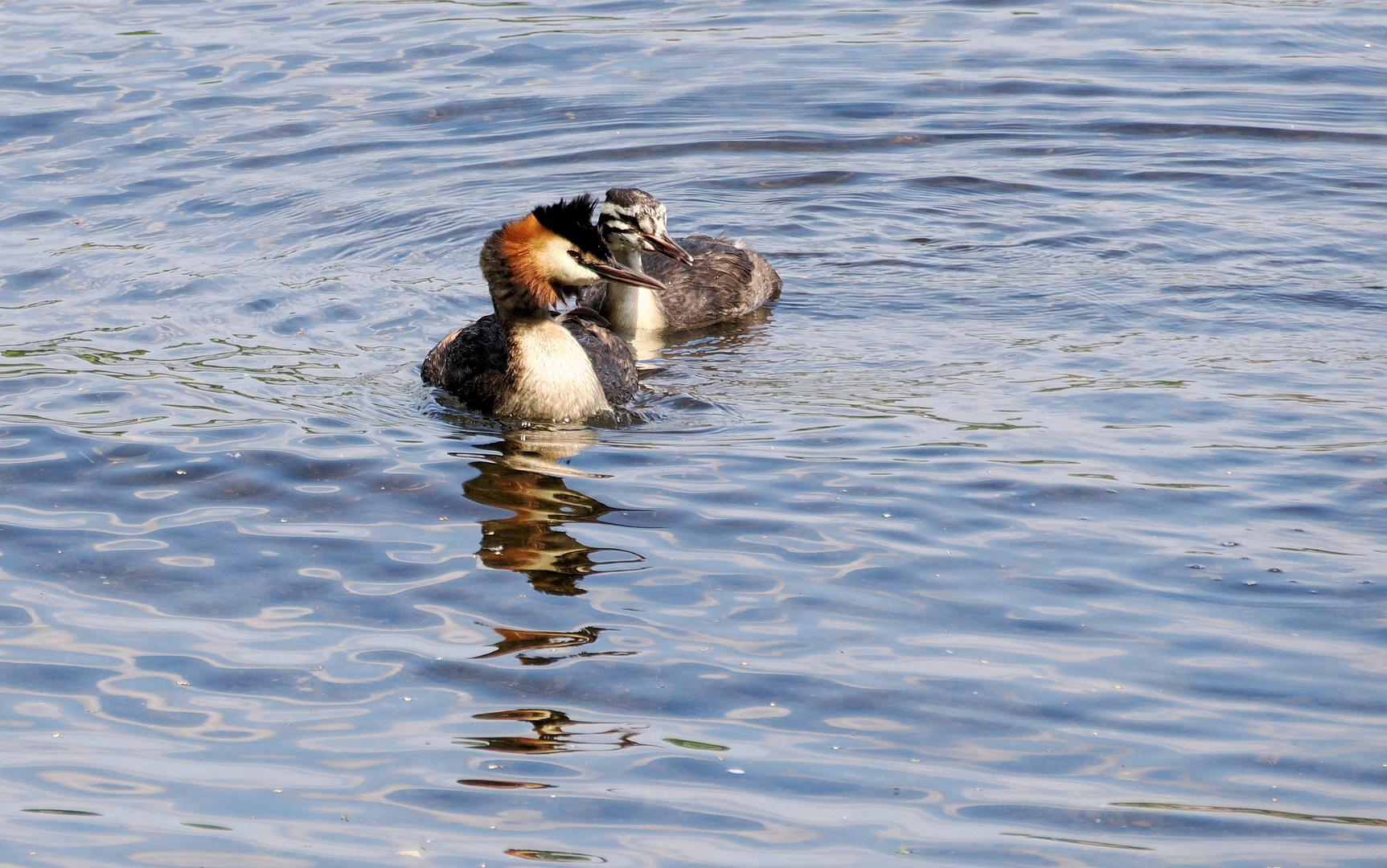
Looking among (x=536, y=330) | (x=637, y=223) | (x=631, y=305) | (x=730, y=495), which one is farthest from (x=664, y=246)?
(x=730, y=495)

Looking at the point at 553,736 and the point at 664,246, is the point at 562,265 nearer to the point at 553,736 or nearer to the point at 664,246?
the point at 664,246

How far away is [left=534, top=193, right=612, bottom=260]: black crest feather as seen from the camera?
28.0 feet

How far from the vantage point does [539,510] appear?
7.43 meters

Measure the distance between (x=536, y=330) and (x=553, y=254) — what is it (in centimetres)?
48

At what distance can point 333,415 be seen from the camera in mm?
8672

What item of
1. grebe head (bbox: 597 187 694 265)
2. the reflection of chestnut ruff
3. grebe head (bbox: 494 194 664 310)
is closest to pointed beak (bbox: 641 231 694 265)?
grebe head (bbox: 597 187 694 265)

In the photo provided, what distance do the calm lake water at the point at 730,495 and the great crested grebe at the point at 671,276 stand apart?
0.28m

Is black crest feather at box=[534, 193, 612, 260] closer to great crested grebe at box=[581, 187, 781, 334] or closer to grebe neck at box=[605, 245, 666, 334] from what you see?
great crested grebe at box=[581, 187, 781, 334]

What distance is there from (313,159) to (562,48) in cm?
399

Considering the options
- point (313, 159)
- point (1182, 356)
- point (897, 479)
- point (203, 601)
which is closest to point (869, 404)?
point (897, 479)

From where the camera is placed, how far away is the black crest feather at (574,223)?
8.53m

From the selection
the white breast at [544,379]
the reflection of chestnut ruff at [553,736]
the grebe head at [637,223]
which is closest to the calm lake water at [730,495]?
the reflection of chestnut ruff at [553,736]

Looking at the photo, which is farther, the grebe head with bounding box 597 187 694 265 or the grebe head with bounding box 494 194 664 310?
the grebe head with bounding box 597 187 694 265

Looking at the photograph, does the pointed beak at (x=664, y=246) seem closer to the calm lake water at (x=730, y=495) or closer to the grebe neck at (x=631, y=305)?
the grebe neck at (x=631, y=305)
